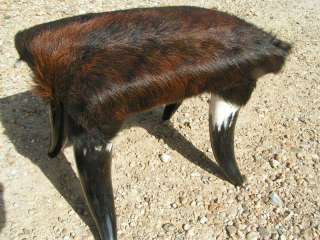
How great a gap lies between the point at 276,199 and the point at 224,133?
21.1 inches

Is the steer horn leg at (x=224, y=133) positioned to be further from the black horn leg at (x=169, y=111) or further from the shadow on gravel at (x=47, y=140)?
the black horn leg at (x=169, y=111)

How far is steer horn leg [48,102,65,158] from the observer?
202 cm

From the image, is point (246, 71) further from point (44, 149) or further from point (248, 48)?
point (44, 149)

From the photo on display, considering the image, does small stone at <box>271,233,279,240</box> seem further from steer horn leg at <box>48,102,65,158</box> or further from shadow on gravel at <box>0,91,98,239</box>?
steer horn leg at <box>48,102,65,158</box>

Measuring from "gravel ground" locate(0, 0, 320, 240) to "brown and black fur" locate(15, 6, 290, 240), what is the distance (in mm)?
Result: 402

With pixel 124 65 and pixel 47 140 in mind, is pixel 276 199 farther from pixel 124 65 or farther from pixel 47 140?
pixel 47 140

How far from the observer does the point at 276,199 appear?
249cm

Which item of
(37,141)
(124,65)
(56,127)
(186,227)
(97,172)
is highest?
(124,65)

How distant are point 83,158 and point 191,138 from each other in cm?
123

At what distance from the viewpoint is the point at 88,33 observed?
180 cm

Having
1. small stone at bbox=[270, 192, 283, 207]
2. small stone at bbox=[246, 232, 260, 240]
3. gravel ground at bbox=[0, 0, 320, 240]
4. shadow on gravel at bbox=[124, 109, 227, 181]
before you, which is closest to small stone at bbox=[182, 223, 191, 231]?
gravel ground at bbox=[0, 0, 320, 240]

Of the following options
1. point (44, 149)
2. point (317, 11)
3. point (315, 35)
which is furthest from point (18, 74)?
point (317, 11)

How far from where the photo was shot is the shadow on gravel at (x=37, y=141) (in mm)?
2452

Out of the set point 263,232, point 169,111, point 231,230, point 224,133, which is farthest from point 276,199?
point 169,111
